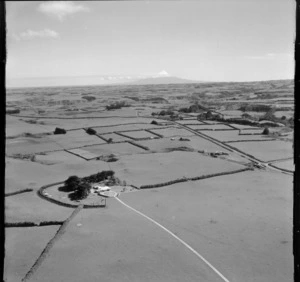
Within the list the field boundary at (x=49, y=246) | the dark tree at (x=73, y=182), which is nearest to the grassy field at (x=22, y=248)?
the field boundary at (x=49, y=246)

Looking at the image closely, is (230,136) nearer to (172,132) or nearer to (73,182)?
(172,132)

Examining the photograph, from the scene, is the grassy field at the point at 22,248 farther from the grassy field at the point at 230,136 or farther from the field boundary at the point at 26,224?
the grassy field at the point at 230,136

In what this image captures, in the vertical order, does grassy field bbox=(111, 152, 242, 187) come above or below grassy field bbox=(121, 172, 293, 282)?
below

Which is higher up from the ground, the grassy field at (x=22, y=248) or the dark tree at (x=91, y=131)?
the dark tree at (x=91, y=131)

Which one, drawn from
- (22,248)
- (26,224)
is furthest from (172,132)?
(22,248)

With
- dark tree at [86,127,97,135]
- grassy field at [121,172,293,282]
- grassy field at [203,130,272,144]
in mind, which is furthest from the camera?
dark tree at [86,127,97,135]

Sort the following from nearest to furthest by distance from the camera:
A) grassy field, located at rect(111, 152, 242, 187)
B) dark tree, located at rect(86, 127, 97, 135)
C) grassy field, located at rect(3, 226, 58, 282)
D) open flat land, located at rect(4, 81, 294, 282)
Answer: grassy field, located at rect(3, 226, 58, 282) → open flat land, located at rect(4, 81, 294, 282) → grassy field, located at rect(111, 152, 242, 187) → dark tree, located at rect(86, 127, 97, 135)

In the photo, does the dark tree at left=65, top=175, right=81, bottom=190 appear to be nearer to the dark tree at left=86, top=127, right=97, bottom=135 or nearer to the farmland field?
the dark tree at left=86, top=127, right=97, bottom=135

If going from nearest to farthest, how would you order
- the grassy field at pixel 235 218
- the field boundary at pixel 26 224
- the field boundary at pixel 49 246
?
the field boundary at pixel 49 246 < the grassy field at pixel 235 218 < the field boundary at pixel 26 224

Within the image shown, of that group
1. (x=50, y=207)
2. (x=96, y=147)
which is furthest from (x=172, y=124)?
(x=50, y=207)

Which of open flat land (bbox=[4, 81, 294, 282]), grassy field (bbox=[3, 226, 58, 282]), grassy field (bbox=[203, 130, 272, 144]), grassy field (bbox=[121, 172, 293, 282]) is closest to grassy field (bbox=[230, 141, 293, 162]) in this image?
open flat land (bbox=[4, 81, 294, 282])
